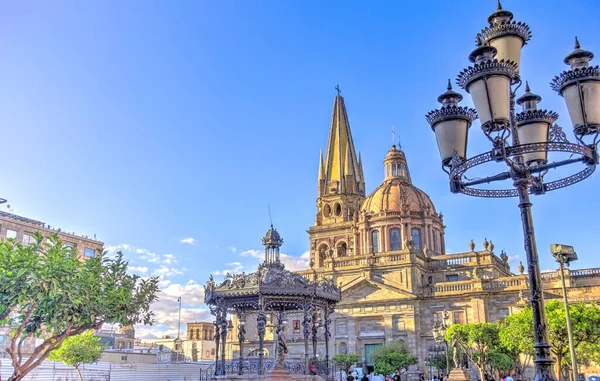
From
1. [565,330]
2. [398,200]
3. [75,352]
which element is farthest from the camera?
[398,200]

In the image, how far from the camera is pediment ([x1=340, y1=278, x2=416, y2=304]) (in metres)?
47.6

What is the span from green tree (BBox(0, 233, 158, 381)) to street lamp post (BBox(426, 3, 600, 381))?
11470mm

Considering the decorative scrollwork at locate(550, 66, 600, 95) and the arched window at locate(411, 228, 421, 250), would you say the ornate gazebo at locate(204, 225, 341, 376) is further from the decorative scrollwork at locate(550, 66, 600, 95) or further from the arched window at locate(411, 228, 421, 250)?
the arched window at locate(411, 228, 421, 250)

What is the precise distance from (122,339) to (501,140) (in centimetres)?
8112

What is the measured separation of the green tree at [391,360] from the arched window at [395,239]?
11.3m

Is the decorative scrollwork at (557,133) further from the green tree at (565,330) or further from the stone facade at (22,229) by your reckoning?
the stone facade at (22,229)

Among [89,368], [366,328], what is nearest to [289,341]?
[366,328]

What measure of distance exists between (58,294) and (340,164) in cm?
5028

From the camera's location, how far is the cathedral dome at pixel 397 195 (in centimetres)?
5328

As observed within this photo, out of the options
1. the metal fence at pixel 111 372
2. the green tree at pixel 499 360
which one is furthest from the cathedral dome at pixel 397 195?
the metal fence at pixel 111 372

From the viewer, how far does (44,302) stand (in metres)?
15.4

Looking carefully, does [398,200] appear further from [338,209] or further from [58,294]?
[58,294]

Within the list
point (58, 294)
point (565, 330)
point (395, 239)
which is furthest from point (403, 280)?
point (58, 294)

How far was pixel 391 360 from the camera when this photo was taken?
4022 cm
